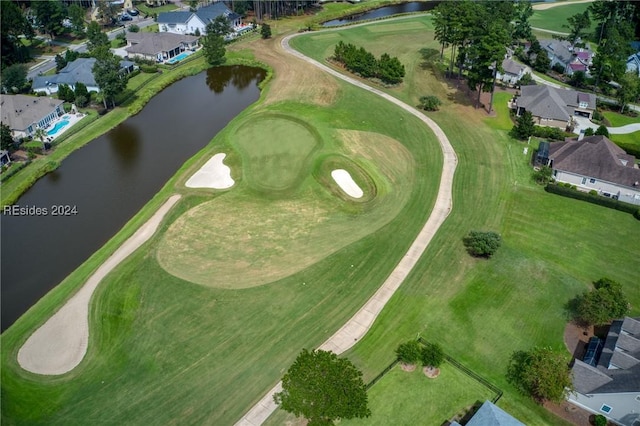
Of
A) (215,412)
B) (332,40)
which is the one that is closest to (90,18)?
(332,40)

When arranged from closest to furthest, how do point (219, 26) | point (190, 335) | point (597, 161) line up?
1. point (190, 335)
2. point (597, 161)
3. point (219, 26)

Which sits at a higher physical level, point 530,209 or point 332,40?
point 332,40

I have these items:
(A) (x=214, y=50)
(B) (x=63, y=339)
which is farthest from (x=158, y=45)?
(B) (x=63, y=339)

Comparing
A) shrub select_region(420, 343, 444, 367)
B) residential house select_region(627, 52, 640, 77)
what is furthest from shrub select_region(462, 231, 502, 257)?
residential house select_region(627, 52, 640, 77)

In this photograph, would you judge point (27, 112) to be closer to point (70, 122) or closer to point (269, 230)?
point (70, 122)

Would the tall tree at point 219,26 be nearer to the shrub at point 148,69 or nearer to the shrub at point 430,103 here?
the shrub at point 148,69

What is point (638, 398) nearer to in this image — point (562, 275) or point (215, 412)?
point (562, 275)

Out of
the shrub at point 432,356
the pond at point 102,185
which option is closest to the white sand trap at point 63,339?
the pond at point 102,185
